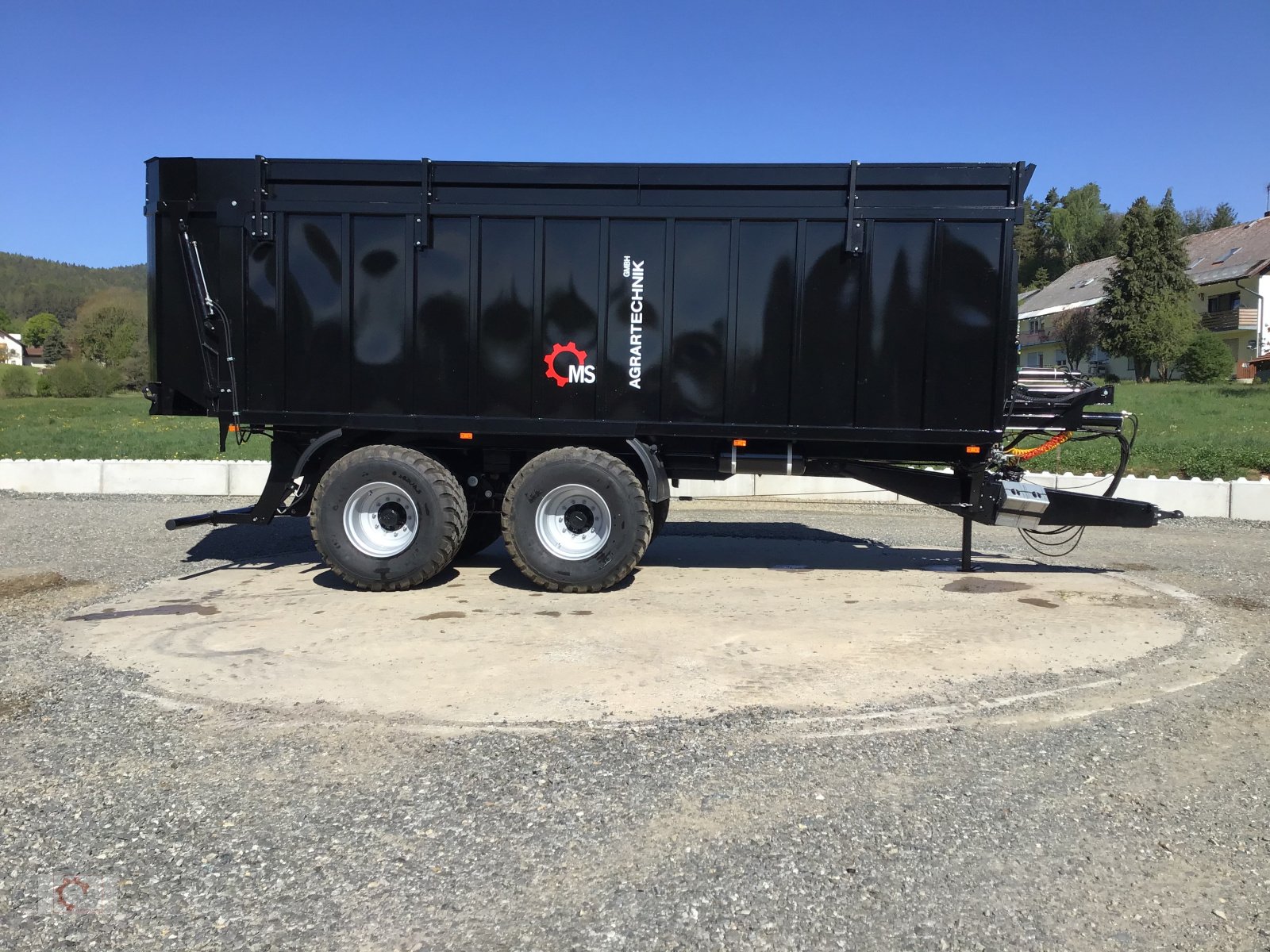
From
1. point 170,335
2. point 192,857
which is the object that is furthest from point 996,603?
point 170,335

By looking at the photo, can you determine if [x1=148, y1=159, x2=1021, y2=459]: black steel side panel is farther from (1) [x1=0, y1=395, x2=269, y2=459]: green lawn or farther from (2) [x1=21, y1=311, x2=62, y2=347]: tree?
(2) [x1=21, y1=311, x2=62, y2=347]: tree

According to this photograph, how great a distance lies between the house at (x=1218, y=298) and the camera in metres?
50.9

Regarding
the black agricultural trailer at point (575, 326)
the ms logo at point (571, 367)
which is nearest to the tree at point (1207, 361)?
the black agricultural trailer at point (575, 326)

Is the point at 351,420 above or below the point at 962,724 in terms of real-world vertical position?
above

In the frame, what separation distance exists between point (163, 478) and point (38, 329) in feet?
449

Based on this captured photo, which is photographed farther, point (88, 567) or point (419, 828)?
point (88, 567)

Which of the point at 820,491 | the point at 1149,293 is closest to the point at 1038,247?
the point at 1149,293

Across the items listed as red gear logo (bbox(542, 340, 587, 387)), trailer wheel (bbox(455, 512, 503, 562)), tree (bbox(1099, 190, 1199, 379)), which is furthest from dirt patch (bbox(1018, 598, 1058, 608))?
tree (bbox(1099, 190, 1199, 379))

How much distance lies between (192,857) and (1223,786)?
4380mm

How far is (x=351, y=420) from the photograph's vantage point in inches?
334

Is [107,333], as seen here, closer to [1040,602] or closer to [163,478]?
[163,478]

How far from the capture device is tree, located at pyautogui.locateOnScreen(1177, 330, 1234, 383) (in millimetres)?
41438

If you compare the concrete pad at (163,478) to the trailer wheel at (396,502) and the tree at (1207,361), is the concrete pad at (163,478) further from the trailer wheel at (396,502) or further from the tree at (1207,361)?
the tree at (1207,361)

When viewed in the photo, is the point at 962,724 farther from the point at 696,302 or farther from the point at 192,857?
the point at 696,302
